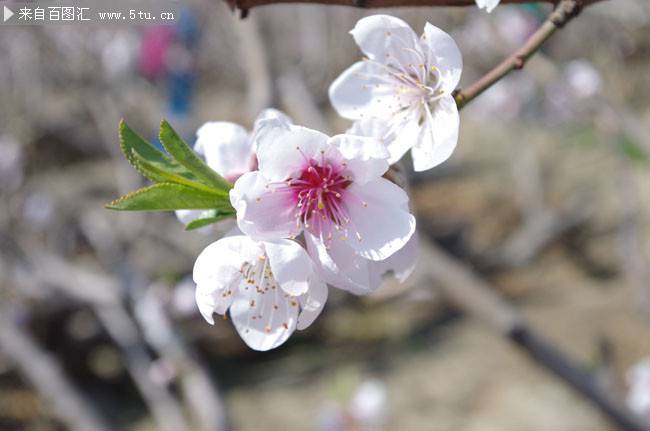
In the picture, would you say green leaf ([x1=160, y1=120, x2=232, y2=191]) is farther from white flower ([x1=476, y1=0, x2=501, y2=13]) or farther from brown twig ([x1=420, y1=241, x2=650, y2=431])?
brown twig ([x1=420, y1=241, x2=650, y2=431])

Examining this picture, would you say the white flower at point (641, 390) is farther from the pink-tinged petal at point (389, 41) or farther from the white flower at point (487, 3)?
the white flower at point (487, 3)

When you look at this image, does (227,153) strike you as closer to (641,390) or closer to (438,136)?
(438,136)

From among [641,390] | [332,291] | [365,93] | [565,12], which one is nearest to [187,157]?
[365,93]

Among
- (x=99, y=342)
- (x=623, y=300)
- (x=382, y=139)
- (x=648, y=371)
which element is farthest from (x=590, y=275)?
(x=382, y=139)

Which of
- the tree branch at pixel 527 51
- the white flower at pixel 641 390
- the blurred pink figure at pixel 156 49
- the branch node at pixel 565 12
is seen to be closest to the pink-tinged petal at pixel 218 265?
the tree branch at pixel 527 51

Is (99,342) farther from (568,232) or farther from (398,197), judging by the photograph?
(398,197)

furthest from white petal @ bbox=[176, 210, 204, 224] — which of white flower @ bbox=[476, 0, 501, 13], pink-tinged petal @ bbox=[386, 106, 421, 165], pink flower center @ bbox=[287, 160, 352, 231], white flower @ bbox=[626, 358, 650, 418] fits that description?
white flower @ bbox=[626, 358, 650, 418]
